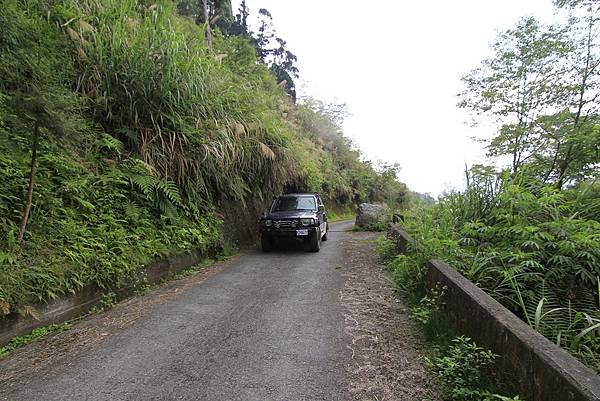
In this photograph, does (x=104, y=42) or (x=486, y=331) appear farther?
(x=104, y=42)

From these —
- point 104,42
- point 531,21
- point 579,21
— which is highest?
point 531,21

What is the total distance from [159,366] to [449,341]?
8.99ft

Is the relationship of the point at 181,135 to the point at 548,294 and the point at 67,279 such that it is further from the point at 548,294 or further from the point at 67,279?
the point at 548,294

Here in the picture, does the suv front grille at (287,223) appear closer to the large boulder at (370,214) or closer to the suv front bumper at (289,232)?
the suv front bumper at (289,232)

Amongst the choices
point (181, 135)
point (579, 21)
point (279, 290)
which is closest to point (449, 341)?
point (279, 290)

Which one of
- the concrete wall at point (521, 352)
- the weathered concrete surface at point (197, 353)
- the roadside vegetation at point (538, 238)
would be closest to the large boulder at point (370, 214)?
the roadside vegetation at point (538, 238)

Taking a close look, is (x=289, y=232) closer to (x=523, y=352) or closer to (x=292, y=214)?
(x=292, y=214)

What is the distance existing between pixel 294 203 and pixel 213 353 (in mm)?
5948

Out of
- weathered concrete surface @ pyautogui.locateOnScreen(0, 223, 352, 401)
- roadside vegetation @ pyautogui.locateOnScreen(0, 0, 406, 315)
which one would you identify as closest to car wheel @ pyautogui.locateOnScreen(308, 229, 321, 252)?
roadside vegetation @ pyautogui.locateOnScreen(0, 0, 406, 315)

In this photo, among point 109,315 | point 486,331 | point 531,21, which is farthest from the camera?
point 531,21

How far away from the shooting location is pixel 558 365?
5.81 ft

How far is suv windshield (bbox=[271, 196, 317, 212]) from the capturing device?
8.48 m

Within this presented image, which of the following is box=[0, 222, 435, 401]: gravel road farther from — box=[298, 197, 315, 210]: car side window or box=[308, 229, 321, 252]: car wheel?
box=[298, 197, 315, 210]: car side window

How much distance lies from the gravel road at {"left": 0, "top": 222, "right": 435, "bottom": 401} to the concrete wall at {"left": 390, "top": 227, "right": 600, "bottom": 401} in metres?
0.61
